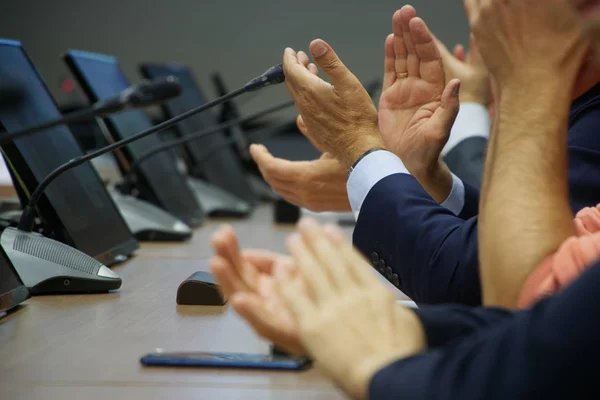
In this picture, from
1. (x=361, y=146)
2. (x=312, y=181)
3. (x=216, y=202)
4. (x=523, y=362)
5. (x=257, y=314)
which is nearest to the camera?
(x=523, y=362)

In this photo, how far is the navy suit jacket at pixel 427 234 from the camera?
1.04 metres

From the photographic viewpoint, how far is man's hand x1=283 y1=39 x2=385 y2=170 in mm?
1159

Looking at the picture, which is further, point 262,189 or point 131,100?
point 262,189

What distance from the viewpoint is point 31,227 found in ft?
4.65

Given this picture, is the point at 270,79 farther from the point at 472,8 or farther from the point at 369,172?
the point at 472,8

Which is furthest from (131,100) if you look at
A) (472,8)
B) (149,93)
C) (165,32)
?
(165,32)

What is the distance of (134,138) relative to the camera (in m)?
1.27

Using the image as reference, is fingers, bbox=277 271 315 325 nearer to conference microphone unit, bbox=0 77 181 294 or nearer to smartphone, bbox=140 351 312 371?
smartphone, bbox=140 351 312 371

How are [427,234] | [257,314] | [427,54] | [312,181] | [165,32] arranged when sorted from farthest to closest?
1. [165,32]
2. [312,181]
3. [427,54]
4. [427,234]
5. [257,314]

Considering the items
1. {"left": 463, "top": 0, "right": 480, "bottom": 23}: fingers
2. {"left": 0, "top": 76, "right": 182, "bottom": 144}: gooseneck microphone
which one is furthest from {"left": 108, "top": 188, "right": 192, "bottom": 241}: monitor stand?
{"left": 463, "top": 0, "right": 480, "bottom": 23}: fingers

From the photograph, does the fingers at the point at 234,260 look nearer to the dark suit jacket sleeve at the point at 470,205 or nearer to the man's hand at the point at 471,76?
the dark suit jacket sleeve at the point at 470,205

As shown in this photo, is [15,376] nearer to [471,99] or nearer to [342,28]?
[471,99]

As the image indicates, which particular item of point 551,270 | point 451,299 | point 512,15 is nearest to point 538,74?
point 512,15

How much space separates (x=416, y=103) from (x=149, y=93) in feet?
1.89
